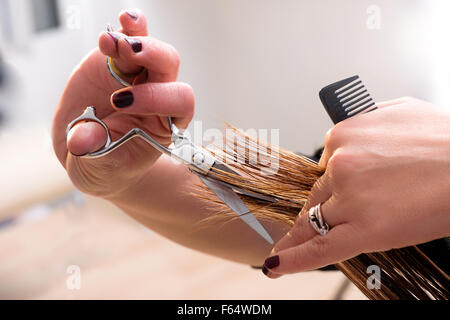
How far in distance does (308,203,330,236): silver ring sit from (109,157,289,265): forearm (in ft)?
0.74

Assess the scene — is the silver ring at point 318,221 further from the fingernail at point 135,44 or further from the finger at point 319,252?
the fingernail at point 135,44

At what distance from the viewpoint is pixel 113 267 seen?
5.68ft

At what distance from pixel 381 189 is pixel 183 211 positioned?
0.34 meters

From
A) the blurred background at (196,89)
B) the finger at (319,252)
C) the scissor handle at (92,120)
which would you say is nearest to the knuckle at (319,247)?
the finger at (319,252)

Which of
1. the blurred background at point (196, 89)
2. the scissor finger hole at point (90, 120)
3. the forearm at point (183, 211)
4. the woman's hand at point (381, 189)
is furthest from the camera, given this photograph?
the blurred background at point (196, 89)

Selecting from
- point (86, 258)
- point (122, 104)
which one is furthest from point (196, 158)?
point (86, 258)

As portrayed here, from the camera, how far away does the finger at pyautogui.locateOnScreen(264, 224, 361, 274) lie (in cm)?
44

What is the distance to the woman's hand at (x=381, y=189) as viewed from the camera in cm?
43

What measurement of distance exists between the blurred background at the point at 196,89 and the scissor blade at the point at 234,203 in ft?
2.54

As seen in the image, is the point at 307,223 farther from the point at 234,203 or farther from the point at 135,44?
the point at 135,44

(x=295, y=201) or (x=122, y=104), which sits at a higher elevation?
(x=122, y=104)

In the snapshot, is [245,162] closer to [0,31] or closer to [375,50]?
[375,50]

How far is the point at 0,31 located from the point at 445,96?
5.17 feet
